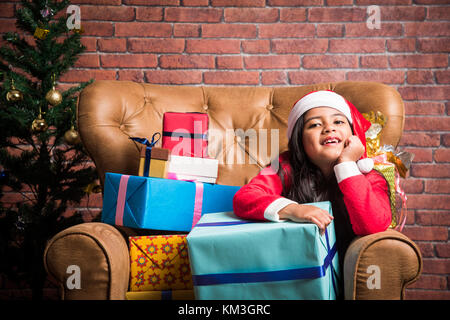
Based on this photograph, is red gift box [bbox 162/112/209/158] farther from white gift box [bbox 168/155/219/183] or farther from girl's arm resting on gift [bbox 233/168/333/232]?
girl's arm resting on gift [bbox 233/168/333/232]

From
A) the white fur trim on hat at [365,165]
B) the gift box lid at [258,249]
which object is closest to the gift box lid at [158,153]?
the gift box lid at [258,249]

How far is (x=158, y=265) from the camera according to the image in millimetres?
1174

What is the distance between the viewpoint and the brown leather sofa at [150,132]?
102 centimetres

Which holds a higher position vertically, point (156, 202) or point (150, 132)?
point (150, 132)

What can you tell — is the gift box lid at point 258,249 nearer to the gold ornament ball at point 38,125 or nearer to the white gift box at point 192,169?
the white gift box at point 192,169

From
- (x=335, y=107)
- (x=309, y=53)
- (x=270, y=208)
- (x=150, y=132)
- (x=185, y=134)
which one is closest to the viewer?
(x=270, y=208)

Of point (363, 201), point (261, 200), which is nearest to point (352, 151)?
point (363, 201)

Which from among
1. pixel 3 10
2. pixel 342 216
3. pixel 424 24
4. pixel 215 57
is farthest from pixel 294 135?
pixel 3 10

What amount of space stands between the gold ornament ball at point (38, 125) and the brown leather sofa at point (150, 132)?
243mm

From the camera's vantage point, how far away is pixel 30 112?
5.48ft

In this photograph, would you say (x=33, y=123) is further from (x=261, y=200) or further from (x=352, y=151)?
(x=352, y=151)

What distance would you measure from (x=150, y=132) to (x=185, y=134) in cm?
22

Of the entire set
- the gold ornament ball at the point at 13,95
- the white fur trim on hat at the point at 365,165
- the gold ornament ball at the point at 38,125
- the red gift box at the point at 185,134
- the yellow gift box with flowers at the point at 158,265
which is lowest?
the yellow gift box with flowers at the point at 158,265
